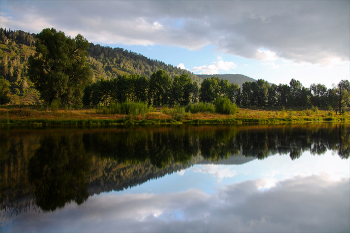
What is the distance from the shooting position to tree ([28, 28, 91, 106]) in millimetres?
29609

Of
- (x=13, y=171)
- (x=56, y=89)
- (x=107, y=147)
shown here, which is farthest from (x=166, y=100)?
(x=13, y=171)

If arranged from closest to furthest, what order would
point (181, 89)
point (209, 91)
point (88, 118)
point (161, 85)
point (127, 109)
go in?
point (88, 118) < point (127, 109) < point (161, 85) < point (181, 89) < point (209, 91)

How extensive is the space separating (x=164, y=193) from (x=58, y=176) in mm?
3556

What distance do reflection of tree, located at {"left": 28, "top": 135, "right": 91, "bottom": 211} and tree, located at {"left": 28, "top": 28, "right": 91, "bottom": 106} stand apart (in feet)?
78.8

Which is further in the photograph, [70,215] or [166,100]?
[166,100]

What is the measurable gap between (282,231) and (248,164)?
4855 mm

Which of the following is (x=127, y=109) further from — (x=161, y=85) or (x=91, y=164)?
(x=161, y=85)

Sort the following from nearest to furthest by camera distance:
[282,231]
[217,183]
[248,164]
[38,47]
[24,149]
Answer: [282,231], [217,183], [248,164], [24,149], [38,47]

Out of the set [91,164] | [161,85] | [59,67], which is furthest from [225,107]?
[91,164]

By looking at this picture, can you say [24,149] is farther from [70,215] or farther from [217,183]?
[217,183]

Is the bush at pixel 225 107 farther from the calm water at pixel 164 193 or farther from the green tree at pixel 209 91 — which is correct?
the calm water at pixel 164 193

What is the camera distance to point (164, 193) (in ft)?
19.0

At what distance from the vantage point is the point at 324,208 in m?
5.14

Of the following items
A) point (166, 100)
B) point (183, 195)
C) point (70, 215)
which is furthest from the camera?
point (166, 100)
